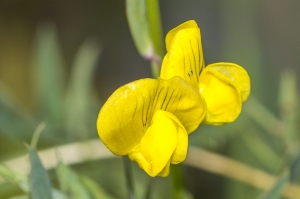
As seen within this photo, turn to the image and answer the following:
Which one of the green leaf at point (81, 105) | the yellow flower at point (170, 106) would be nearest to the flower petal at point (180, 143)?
the yellow flower at point (170, 106)

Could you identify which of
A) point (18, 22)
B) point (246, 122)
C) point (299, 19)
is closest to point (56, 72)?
point (246, 122)

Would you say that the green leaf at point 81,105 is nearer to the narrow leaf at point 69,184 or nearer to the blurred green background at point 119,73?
the blurred green background at point 119,73

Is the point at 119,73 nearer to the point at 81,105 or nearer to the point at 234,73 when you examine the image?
the point at 81,105

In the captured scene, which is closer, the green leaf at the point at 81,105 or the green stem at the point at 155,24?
the green stem at the point at 155,24

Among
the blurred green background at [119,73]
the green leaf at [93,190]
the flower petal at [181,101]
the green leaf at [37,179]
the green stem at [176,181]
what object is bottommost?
the blurred green background at [119,73]

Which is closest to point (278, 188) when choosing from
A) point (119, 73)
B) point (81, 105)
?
point (81, 105)

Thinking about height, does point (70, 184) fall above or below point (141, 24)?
below
